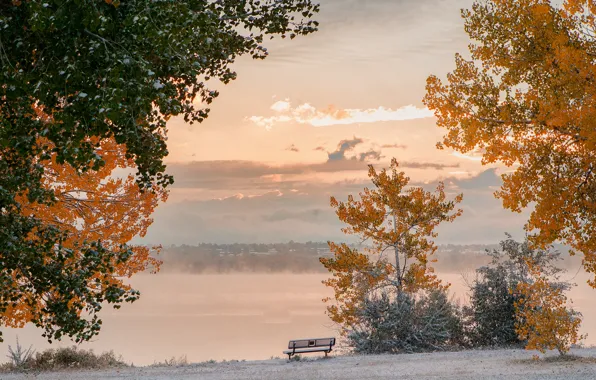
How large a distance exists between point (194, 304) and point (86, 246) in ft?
159

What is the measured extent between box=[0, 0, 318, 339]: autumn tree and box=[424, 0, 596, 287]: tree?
7078 mm

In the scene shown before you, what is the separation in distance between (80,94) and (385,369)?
10565mm

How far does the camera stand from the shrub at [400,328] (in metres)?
18.6

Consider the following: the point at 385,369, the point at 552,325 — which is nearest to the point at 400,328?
the point at 385,369

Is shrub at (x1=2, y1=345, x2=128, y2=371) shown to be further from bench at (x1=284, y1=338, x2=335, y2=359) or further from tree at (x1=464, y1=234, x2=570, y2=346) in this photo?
tree at (x1=464, y1=234, x2=570, y2=346)

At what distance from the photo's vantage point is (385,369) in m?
14.0

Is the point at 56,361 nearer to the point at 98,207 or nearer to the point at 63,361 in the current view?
the point at 63,361

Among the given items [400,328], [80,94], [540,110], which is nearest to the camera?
[80,94]

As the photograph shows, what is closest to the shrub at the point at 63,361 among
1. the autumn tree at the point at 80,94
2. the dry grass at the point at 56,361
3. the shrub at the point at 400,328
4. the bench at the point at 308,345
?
the dry grass at the point at 56,361

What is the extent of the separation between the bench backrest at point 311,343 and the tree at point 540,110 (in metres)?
7.12

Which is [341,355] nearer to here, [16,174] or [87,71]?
[16,174]

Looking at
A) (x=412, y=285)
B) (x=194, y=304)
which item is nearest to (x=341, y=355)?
(x=412, y=285)

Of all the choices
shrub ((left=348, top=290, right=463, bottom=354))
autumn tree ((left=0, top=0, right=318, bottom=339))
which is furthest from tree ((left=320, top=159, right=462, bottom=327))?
autumn tree ((left=0, top=0, right=318, bottom=339))

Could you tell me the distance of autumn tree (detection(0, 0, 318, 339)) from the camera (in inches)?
233
